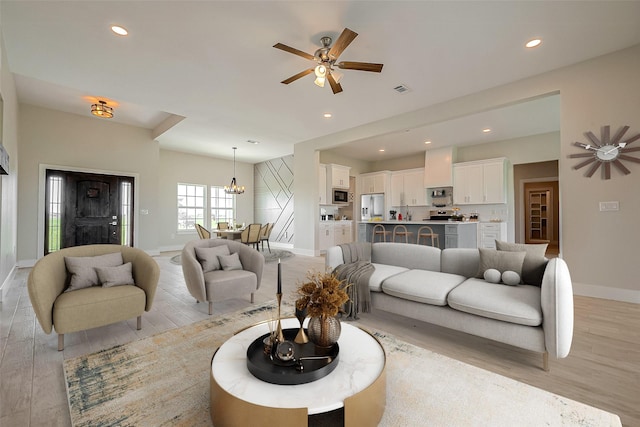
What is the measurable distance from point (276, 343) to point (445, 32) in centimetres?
341

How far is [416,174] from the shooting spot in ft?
27.5

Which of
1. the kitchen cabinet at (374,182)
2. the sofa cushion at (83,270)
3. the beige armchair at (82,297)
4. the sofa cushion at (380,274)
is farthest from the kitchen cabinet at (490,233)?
the sofa cushion at (83,270)

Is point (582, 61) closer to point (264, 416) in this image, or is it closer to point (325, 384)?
point (325, 384)

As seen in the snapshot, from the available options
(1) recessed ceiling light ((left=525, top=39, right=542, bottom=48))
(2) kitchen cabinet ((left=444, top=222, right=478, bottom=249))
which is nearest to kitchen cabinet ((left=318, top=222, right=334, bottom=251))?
(2) kitchen cabinet ((left=444, top=222, right=478, bottom=249))

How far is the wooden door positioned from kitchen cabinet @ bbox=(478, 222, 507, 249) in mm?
3470

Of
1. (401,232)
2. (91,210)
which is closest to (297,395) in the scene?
(401,232)

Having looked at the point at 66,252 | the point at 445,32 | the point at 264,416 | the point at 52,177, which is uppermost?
the point at 445,32

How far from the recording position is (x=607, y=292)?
336cm

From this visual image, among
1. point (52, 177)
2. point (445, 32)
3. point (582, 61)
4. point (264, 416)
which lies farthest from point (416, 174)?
point (52, 177)

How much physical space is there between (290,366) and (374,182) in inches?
321

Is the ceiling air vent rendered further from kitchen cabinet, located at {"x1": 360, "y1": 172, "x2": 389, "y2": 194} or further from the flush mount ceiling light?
the flush mount ceiling light

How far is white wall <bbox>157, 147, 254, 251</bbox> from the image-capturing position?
8.19 m

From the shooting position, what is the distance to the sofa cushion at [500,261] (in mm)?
2469

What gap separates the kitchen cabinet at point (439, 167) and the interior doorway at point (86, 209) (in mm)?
8069
